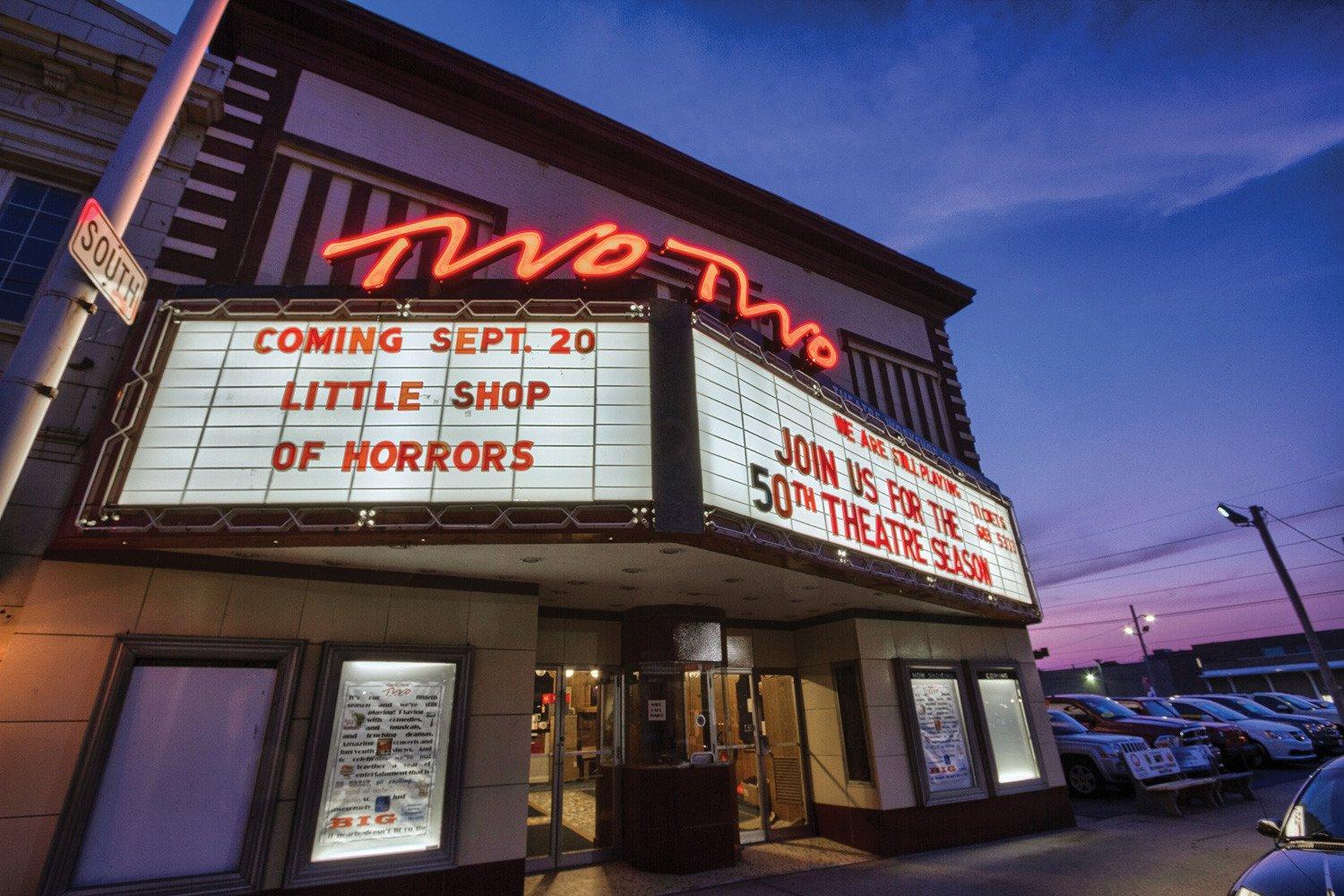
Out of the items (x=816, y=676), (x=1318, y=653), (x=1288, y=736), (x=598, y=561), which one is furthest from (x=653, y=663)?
(x=1318, y=653)

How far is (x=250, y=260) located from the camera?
7.80m

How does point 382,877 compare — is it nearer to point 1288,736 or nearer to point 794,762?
point 794,762

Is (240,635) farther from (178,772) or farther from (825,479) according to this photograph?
(825,479)

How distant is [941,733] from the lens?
10.1 meters

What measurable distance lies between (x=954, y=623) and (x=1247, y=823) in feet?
16.5

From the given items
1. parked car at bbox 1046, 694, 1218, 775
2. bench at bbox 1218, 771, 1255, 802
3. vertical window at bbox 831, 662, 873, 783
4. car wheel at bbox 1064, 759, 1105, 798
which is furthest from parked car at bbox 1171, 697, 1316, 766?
vertical window at bbox 831, 662, 873, 783

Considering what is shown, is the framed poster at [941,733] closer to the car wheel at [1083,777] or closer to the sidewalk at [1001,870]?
the sidewalk at [1001,870]

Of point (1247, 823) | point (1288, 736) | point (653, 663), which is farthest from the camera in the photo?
point (1288, 736)

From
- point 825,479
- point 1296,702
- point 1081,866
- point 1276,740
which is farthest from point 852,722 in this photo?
point 1296,702

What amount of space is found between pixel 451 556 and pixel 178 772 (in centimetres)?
305

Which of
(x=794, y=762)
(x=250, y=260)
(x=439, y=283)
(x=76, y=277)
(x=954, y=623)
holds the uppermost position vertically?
(x=250, y=260)

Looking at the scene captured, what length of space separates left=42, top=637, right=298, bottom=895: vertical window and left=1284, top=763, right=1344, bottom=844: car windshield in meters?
8.85

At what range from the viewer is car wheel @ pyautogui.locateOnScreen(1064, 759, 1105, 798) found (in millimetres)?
12828

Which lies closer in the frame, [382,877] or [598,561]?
[382,877]
